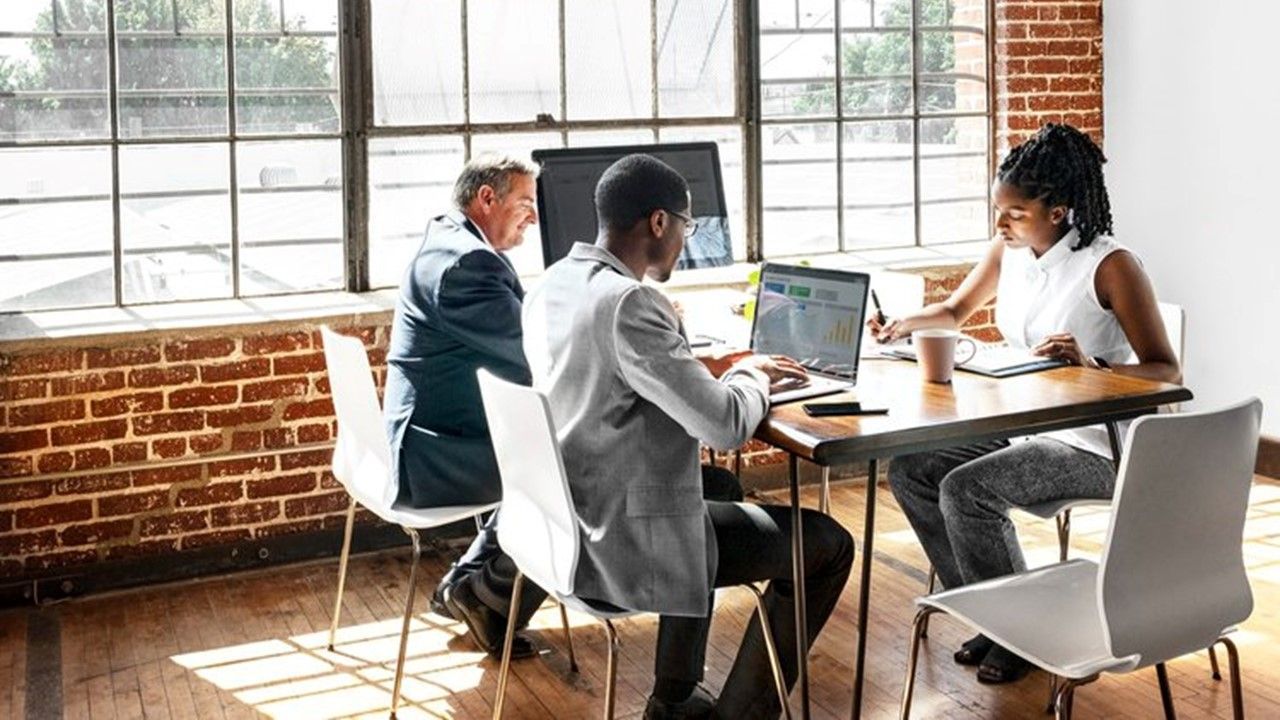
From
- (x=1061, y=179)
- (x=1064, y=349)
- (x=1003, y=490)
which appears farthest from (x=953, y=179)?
(x=1003, y=490)

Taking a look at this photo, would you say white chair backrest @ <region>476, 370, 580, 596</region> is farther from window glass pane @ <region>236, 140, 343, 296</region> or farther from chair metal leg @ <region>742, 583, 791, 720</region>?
window glass pane @ <region>236, 140, 343, 296</region>

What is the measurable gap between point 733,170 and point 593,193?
4.58ft

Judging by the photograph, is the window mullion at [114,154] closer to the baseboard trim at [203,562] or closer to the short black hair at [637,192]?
the baseboard trim at [203,562]

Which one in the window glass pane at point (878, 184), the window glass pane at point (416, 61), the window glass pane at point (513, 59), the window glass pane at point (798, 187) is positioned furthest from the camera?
the window glass pane at point (878, 184)

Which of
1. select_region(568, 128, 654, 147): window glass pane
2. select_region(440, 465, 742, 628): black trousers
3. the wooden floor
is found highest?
select_region(568, 128, 654, 147): window glass pane

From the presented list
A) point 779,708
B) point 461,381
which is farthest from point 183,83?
point 779,708

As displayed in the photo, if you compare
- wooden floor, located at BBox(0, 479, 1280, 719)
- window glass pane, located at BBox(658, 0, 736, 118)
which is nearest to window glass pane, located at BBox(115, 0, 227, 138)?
wooden floor, located at BBox(0, 479, 1280, 719)

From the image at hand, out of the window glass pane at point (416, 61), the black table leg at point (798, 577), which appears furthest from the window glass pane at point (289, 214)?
the black table leg at point (798, 577)

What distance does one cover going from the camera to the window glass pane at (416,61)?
514 centimetres

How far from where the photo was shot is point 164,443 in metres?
4.75

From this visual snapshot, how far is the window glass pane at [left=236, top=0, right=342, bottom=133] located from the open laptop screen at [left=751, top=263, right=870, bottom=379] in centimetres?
209

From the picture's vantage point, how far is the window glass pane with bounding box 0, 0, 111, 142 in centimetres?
468

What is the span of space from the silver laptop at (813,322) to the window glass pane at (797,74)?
7.57ft

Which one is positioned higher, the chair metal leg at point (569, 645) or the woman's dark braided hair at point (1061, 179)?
the woman's dark braided hair at point (1061, 179)
